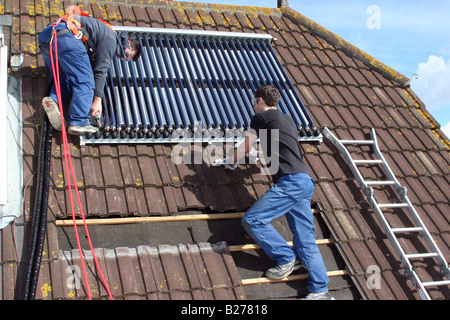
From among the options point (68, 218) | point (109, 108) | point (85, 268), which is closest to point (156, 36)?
point (109, 108)

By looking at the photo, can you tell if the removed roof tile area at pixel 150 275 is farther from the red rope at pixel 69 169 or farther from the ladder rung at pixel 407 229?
the ladder rung at pixel 407 229

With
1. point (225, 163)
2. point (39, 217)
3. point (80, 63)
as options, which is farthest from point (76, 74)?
point (225, 163)

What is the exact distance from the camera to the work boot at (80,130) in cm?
404

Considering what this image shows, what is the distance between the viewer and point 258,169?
4.55 m

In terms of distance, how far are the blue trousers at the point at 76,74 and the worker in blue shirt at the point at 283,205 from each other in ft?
4.49

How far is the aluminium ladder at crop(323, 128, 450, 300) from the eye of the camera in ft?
12.9

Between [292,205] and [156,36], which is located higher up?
[156,36]

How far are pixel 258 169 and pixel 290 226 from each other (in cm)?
85

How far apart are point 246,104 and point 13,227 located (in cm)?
252

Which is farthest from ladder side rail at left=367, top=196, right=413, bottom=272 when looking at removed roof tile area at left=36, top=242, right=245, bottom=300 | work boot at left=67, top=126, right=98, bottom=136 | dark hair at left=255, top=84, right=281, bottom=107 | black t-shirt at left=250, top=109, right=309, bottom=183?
work boot at left=67, top=126, right=98, bottom=136

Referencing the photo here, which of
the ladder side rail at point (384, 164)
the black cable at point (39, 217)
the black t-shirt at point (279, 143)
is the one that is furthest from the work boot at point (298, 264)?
the black cable at point (39, 217)

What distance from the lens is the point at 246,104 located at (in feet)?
16.0

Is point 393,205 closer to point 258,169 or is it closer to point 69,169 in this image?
point 258,169
